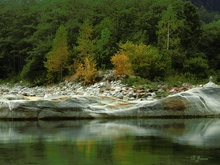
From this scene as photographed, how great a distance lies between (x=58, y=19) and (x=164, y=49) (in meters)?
20.6

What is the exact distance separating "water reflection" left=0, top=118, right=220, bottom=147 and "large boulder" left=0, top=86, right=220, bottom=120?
873 mm

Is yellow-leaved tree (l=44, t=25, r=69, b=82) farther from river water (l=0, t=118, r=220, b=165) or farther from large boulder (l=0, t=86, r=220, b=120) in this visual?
river water (l=0, t=118, r=220, b=165)

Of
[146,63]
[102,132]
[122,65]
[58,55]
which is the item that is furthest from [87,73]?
[102,132]

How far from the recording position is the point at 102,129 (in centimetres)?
1541

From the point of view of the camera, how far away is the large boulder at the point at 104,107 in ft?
63.0

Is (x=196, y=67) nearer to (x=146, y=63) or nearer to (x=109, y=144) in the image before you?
(x=146, y=63)

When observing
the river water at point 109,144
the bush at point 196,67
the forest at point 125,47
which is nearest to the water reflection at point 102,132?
the river water at point 109,144

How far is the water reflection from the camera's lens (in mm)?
12539

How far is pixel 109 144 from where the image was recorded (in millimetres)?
11445

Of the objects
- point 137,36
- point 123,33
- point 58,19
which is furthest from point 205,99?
point 58,19

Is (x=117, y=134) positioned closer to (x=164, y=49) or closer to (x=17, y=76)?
(x=164, y=49)

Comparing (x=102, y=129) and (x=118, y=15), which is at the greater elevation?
(x=118, y=15)

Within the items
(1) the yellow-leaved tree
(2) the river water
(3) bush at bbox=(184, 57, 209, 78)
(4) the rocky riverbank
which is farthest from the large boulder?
(1) the yellow-leaved tree

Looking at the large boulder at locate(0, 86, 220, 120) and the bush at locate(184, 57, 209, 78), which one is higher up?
the large boulder at locate(0, 86, 220, 120)
